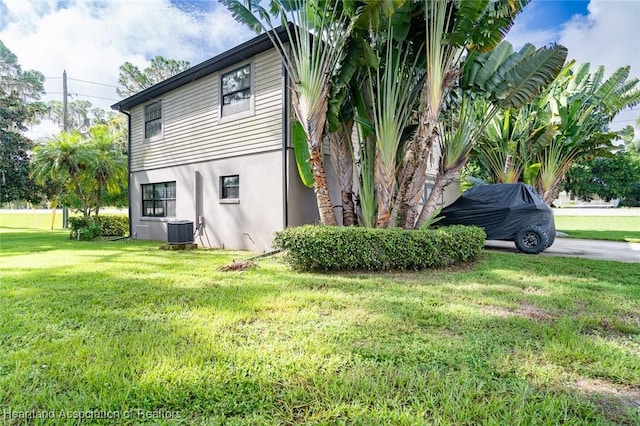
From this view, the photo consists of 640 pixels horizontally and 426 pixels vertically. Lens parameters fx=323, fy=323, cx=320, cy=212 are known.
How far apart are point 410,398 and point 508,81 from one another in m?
7.77

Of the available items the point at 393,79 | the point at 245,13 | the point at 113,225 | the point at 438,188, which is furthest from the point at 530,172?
the point at 113,225

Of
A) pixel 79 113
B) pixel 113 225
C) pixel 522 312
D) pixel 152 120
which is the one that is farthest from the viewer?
pixel 79 113

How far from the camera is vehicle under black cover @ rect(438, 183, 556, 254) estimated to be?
27.1 ft

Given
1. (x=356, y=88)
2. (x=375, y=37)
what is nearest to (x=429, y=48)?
(x=375, y=37)

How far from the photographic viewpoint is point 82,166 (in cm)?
1356

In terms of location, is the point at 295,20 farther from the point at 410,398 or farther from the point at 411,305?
the point at 410,398

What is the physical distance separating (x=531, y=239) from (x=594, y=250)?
2.43 meters

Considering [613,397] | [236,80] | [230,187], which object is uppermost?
[236,80]

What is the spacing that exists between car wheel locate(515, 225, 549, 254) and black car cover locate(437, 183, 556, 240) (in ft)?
0.38

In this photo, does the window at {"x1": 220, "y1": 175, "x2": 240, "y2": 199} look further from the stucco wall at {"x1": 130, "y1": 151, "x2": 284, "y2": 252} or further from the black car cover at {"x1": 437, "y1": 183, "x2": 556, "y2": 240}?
the black car cover at {"x1": 437, "y1": 183, "x2": 556, "y2": 240}

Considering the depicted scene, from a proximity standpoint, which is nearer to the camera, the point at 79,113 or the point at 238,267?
the point at 238,267

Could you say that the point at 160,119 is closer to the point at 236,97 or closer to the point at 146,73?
the point at 236,97

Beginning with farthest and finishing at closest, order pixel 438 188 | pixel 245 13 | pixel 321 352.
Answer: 1. pixel 438 188
2. pixel 245 13
3. pixel 321 352

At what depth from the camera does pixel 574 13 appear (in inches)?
384
